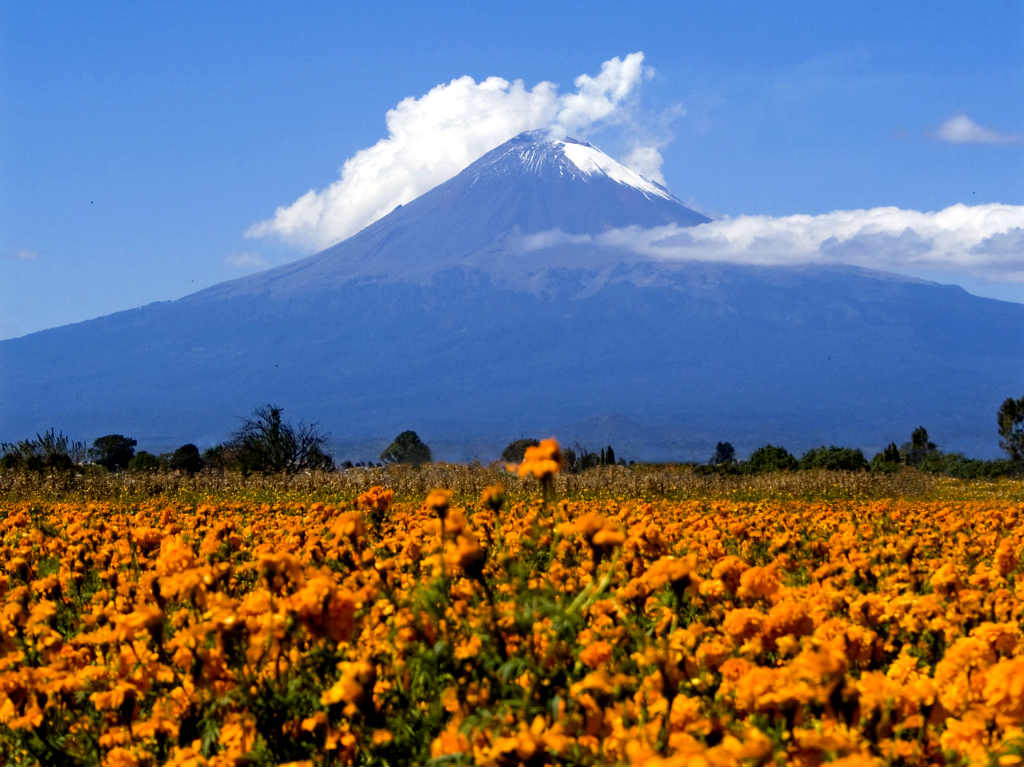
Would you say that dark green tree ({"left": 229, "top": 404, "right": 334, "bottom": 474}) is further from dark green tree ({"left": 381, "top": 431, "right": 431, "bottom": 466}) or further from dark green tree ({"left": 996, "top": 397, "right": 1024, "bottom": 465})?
dark green tree ({"left": 996, "top": 397, "right": 1024, "bottom": 465})

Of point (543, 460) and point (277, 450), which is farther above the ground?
point (277, 450)

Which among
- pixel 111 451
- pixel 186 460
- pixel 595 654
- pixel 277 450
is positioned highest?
pixel 111 451

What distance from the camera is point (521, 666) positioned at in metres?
3.15

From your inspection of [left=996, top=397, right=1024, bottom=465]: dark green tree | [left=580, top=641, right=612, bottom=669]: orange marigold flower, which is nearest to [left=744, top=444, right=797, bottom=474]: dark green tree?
[left=996, top=397, right=1024, bottom=465]: dark green tree

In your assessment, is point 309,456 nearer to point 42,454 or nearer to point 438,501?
point 42,454

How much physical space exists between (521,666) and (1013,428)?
4665 cm

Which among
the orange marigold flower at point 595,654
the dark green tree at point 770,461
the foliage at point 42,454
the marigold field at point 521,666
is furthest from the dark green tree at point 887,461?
the orange marigold flower at point 595,654

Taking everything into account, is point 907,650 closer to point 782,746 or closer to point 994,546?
point 782,746

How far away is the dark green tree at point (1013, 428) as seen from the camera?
148 feet

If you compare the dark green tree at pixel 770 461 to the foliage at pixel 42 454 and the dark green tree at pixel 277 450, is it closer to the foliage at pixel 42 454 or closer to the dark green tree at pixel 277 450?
the dark green tree at pixel 277 450

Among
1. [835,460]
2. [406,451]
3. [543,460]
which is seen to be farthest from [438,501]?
[406,451]

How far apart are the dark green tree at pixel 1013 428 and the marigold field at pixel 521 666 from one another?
4340cm

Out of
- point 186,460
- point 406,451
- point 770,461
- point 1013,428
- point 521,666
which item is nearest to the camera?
point 521,666

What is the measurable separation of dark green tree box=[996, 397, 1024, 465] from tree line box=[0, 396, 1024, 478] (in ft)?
0.12
